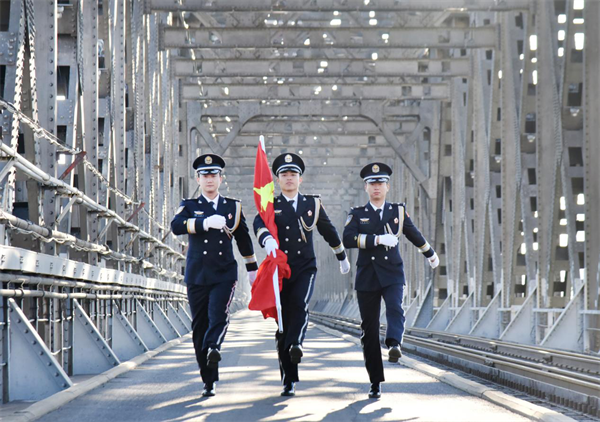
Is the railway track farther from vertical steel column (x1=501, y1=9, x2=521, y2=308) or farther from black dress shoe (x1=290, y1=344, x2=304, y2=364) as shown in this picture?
vertical steel column (x1=501, y1=9, x2=521, y2=308)

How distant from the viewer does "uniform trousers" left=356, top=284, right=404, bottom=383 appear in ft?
26.7

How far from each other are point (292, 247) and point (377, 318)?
3.02ft

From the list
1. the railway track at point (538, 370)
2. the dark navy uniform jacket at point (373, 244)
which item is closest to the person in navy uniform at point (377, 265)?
the dark navy uniform jacket at point (373, 244)

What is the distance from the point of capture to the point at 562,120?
20.8 m

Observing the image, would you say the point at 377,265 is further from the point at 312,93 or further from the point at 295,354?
the point at 312,93

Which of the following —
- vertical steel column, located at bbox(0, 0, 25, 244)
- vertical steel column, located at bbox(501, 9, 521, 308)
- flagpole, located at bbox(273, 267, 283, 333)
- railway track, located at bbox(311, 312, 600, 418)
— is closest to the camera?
flagpole, located at bbox(273, 267, 283, 333)

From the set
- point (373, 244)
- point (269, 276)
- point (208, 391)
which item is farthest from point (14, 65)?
point (373, 244)

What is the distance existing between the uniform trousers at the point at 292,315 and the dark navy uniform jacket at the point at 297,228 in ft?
0.27

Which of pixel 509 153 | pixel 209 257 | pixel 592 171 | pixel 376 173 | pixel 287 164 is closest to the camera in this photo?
pixel 209 257

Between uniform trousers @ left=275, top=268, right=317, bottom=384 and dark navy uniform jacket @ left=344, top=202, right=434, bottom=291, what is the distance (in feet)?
1.50

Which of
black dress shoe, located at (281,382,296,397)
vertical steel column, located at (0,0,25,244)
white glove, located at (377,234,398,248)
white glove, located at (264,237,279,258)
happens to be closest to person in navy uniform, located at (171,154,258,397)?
white glove, located at (264,237,279,258)

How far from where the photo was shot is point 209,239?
8.16 m

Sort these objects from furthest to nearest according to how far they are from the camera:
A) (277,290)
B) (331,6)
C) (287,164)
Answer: (331,6) → (287,164) → (277,290)

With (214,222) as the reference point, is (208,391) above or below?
below
